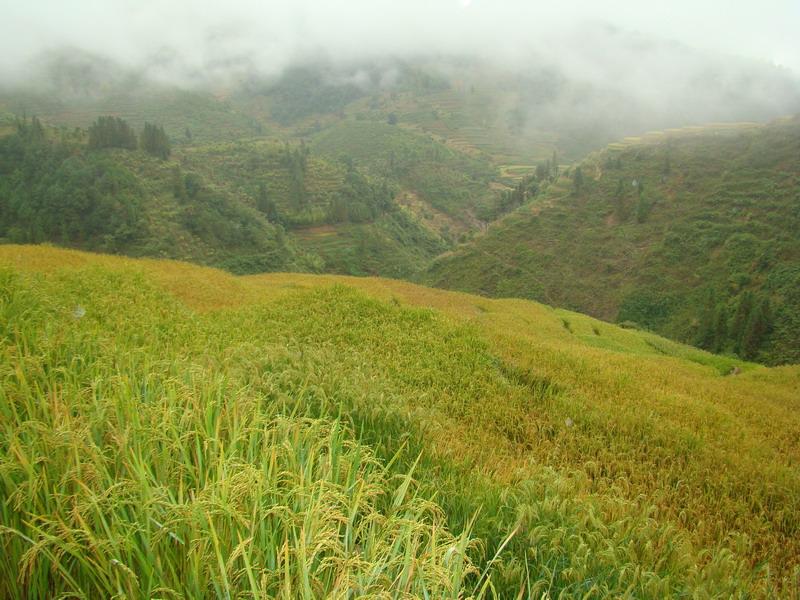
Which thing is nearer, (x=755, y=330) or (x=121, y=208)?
(x=755, y=330)

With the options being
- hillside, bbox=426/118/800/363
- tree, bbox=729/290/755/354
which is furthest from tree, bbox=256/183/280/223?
tree, bbox=729/290/755/354

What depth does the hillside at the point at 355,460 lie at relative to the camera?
2.30 meters

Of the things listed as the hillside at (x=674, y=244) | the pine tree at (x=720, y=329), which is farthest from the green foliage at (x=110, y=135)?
the pine tree at (x=720, y=329)

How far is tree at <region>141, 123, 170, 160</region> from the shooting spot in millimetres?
84312

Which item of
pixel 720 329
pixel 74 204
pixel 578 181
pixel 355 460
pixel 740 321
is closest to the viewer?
pixel 355 460

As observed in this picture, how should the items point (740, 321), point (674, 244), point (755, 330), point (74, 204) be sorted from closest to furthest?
point (755, 330), point (740, 321), point (674, 244), point (74, 204)

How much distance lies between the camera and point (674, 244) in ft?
184

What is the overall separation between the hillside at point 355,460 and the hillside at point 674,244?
123ft

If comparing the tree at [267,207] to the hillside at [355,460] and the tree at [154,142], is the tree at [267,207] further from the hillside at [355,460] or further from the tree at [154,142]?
the hillside at [355,460]

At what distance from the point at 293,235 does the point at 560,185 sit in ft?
166

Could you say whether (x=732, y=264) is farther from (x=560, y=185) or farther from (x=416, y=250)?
(x=416, y=250)

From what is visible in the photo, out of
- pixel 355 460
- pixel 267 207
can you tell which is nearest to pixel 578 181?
pixel 267 207

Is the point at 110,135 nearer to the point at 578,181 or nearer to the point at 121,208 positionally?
the point at 121,208

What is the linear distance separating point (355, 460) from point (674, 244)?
63.2 m
